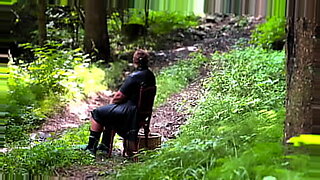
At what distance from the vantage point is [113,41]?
5.18 m

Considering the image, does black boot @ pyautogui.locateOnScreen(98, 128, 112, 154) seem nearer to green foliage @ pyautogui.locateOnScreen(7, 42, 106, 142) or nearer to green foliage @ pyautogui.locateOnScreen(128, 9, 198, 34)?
green foliage @ pyautogui.locateOnScreen(7, 42, 106, 142)

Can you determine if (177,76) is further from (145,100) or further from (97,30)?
(97,30)

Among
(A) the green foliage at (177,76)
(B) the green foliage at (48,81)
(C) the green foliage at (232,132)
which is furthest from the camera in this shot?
(B) the green foliage at (48,81)

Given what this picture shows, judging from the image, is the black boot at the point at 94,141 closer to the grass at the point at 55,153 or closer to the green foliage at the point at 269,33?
the grass at the point at 55,153

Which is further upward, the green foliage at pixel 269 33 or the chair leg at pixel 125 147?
the green foliage at pixel 269 33

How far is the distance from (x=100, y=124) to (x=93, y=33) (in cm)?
120

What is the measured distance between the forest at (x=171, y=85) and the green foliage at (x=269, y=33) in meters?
0.01

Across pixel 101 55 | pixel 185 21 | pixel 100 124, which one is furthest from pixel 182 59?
pixel 100 124

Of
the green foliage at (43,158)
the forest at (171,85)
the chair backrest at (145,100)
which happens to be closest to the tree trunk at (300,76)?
the forest at (171,85)

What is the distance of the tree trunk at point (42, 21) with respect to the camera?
16.3 ft

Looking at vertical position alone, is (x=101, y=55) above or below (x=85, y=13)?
below

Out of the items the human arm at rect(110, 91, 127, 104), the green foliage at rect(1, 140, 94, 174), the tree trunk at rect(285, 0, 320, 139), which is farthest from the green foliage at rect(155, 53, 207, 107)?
the tree trunk at rect(285, 0, 320, 139)

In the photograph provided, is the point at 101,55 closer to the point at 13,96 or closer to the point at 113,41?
the point at 113,41

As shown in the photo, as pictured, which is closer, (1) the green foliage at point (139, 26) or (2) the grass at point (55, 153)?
(2) the grass at point (55, 153)
